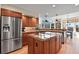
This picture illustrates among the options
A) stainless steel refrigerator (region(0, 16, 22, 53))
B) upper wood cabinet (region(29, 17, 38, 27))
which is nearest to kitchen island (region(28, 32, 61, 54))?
upper wood cabinet (region(29, 17, 38, 27))

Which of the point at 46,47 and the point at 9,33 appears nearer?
the point at 46,47

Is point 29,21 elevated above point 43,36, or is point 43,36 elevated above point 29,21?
point 29,21

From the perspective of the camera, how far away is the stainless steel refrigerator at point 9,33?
177 inches

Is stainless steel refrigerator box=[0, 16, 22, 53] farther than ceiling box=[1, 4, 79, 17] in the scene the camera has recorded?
Yes

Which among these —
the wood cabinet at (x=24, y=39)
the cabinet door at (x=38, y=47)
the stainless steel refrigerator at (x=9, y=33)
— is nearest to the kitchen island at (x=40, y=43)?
the cabinet door at (x=38, y=47)

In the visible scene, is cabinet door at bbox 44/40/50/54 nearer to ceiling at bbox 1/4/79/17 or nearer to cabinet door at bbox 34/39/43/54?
cabinet door at bbox 34/39/43/54

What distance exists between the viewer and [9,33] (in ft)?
15.3

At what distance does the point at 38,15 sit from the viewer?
3.51 m

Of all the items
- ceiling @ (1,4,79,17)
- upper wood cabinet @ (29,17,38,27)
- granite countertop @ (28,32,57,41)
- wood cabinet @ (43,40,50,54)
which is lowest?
wood cabinet @ (43,40,50,54)

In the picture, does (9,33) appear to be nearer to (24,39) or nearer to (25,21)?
(24,39)

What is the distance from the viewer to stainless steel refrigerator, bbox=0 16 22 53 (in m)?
4.51

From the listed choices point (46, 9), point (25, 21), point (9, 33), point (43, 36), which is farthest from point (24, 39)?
point (46, 9)
